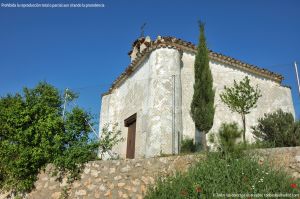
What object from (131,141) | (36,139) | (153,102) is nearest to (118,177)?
(36,139)

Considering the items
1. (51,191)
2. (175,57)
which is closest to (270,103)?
(175,57)

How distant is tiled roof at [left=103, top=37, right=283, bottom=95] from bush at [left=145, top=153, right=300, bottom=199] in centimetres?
718

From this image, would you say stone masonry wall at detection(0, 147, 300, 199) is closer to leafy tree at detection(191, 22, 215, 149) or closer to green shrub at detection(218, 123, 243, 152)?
green shrub at detection(218, 123, 243, 152)

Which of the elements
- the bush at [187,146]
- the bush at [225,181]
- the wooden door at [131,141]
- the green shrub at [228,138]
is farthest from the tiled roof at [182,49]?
the bush at [225,181]

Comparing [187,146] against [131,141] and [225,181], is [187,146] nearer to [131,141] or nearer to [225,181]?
[131,141]

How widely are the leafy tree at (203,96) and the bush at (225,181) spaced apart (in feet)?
10.5

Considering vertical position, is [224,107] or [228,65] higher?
[228,65]

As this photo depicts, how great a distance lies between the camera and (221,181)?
664 cm

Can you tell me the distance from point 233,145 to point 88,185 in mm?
4139

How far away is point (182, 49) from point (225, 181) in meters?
8.43

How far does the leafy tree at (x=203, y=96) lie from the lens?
420 inches

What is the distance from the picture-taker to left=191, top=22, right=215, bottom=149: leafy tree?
10672 millimetres

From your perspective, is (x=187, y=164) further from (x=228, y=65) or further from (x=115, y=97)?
(x=115, y=97)

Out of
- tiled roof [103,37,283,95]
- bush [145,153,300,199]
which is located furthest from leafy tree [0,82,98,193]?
tiled roof [103,37,283,95]
